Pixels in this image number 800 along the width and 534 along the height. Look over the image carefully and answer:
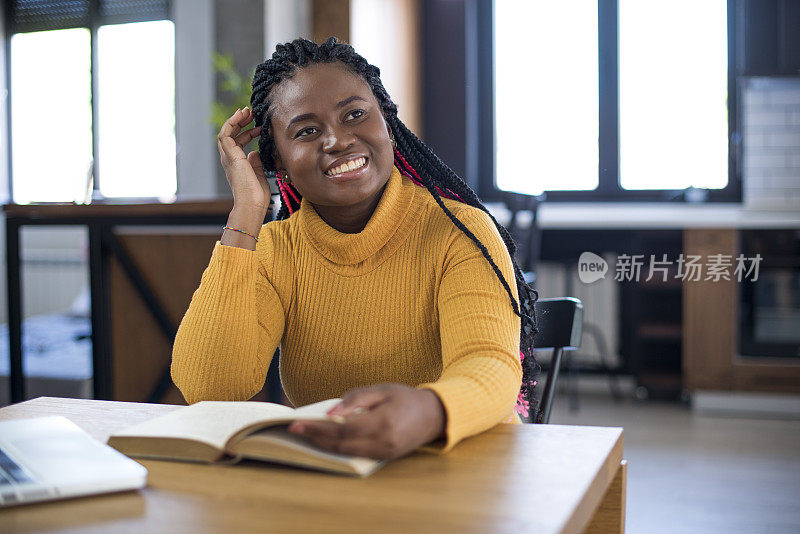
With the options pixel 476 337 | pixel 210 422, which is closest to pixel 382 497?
pixel 210 422

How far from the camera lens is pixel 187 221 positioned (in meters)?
2.55

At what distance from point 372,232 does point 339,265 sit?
83mm

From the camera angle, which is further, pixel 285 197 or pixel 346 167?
pixel 285 197

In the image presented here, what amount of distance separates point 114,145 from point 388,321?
4.47 m

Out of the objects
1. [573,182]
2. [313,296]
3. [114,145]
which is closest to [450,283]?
[313,296]

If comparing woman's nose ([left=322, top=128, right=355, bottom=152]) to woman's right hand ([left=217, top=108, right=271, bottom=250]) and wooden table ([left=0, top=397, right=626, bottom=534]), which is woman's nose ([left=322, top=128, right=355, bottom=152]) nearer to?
woman's right hand ([left=217, top=108, right=271, bottom=250])

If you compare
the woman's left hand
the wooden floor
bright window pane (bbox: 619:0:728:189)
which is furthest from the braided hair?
bright window pane (bbox: 619:0:728:189)

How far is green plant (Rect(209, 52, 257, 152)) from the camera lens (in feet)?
12.9

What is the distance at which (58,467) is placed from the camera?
0.74 m

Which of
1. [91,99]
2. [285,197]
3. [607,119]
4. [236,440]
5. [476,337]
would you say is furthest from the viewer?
[91,99]

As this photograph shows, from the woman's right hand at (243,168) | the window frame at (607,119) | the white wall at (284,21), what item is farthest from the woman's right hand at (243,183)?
the window frame at (607,119)

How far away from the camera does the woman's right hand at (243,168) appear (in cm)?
129

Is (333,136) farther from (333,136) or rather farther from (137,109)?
(137,109)

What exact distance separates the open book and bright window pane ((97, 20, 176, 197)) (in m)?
4.24
